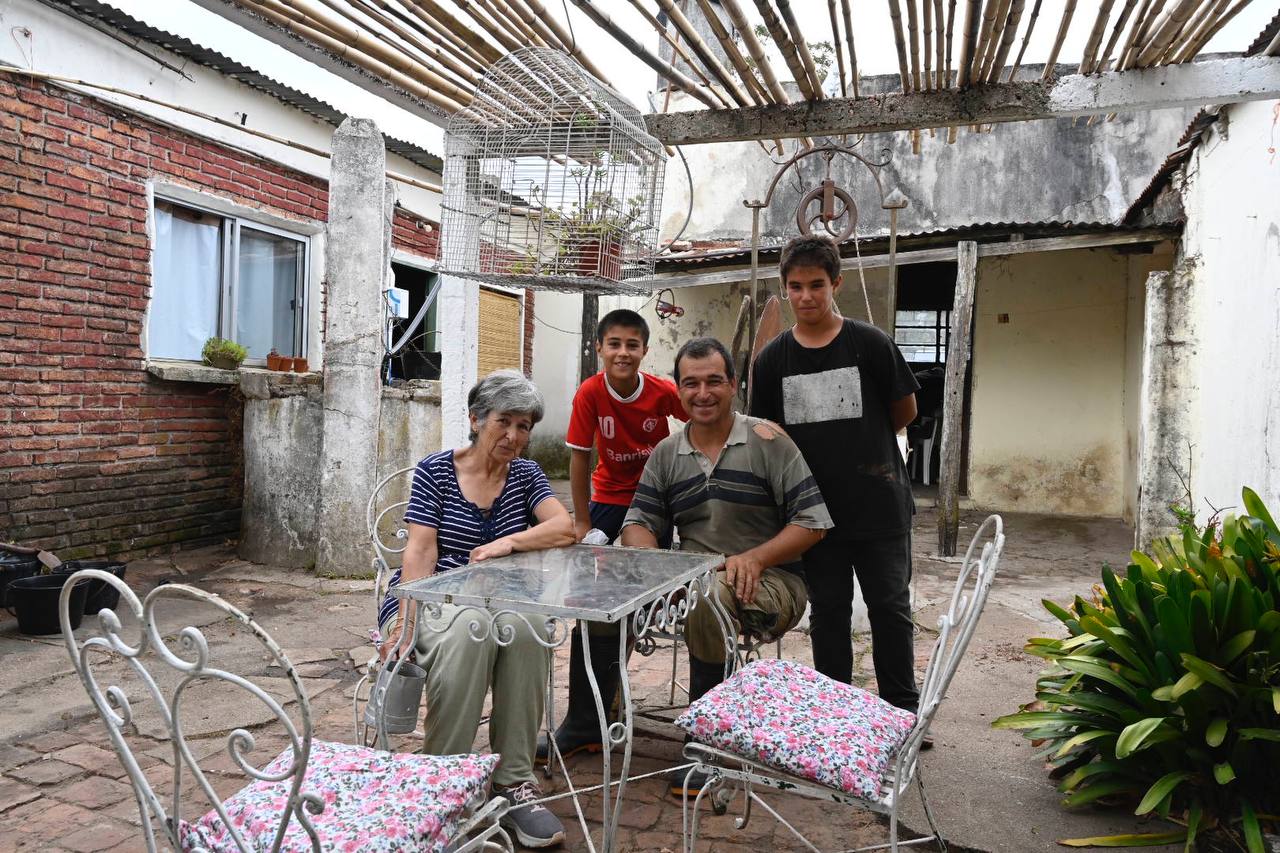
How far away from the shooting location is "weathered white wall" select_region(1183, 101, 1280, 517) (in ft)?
15.5

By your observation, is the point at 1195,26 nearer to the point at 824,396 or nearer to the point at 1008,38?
the point at 1008,38

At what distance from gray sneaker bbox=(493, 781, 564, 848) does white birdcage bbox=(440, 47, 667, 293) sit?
1684 millimetres

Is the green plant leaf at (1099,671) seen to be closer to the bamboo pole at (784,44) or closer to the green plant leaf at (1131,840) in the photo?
the green plant leaf at (1131,840)

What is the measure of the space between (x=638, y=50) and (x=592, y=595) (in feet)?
Answer: 6.45

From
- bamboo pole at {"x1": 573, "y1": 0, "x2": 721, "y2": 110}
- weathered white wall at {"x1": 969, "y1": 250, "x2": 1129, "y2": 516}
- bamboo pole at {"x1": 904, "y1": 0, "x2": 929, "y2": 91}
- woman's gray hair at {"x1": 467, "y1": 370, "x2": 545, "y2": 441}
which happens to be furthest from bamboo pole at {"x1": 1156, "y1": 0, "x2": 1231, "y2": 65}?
weathered white wall at {"x1": 969, "y1": 250, "x2": 1129, "y2": 516}

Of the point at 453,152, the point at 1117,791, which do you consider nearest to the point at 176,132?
the point at 453,152

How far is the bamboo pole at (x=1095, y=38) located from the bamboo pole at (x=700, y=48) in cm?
124

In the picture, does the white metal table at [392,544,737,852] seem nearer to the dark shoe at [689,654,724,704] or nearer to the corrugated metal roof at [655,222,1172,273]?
the dark shoe at [689,654,724,704]

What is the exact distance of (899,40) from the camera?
10.5ft

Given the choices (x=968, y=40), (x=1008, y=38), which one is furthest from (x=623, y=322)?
(x=1008, y=38)

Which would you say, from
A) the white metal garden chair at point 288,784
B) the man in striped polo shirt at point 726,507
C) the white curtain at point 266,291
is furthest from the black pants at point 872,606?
the white curtain at point 266,291

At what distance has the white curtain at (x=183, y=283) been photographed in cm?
661

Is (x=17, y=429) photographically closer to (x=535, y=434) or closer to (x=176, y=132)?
(x=176, y=132)

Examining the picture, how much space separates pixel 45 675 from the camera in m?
4.09
